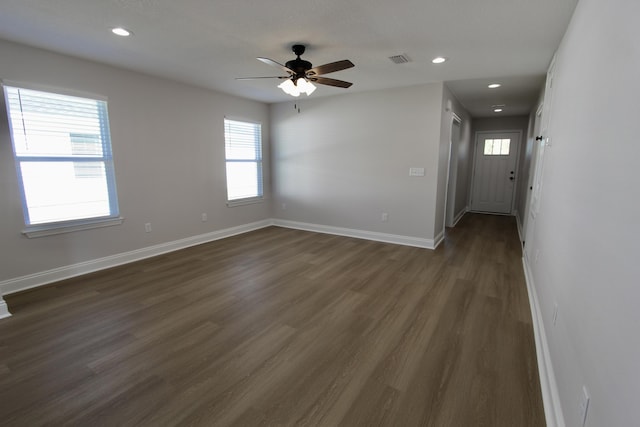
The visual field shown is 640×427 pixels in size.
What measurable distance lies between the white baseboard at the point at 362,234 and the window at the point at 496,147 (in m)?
4.39

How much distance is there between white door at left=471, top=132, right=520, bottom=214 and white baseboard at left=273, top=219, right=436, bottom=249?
13.5 ft

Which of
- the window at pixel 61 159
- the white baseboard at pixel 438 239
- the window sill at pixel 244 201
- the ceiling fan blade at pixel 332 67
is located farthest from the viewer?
the window sill at pixel 244 201

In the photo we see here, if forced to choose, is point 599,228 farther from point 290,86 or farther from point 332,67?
point 290,86

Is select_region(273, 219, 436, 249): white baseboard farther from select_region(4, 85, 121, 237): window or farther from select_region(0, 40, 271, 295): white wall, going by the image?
select_region(4, 85, 121, 237): window

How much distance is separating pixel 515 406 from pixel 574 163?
1497mm

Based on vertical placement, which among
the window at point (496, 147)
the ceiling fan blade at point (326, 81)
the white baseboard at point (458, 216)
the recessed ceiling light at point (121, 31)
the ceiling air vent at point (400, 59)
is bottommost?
the white baseboard at point (458, 216)

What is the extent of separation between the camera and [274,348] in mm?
2240

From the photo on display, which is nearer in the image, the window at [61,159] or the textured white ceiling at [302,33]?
the textured white ceiling at [302,33]

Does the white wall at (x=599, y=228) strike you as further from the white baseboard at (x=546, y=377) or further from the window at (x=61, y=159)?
the window at (x=61, y=159)

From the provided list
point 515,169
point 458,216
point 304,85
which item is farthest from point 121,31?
point 515,169

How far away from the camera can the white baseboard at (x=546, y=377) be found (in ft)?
→ 5.09

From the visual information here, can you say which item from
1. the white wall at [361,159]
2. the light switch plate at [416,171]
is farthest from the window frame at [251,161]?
the light switch plate at [416,171]

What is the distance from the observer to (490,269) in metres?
3.86

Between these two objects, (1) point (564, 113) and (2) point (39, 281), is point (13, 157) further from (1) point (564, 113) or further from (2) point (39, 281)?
(1) point (564, 113)
